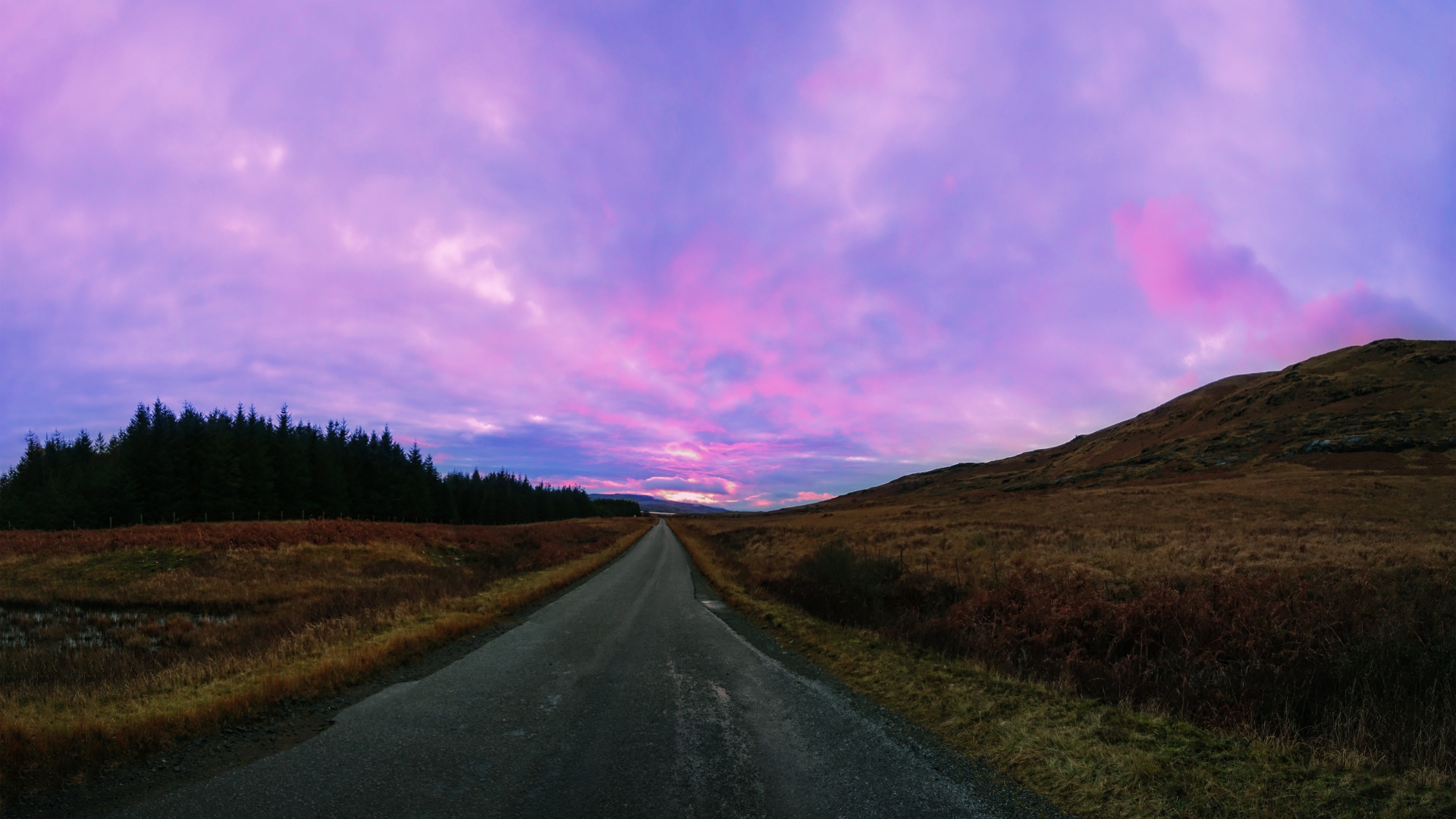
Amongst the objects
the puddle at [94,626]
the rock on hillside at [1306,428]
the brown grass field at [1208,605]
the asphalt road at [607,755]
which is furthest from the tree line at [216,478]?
the rock on hillside at [1306,428]

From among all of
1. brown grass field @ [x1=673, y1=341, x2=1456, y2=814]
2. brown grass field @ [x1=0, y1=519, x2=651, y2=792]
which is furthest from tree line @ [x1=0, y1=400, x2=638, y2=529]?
brown grass field @ [x1=673, y1=341, x2=1456, y2=814]

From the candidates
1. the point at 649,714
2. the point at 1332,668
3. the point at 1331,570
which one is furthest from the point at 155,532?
the point at 1331,570

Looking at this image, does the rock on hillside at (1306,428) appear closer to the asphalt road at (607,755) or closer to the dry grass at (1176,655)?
the dry grass at (1176,655)

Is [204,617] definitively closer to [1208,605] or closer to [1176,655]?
[1176,655]

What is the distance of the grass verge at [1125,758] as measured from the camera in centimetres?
484

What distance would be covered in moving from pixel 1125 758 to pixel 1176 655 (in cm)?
570

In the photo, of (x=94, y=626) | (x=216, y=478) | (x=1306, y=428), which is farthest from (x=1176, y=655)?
(x=1306, y=428)

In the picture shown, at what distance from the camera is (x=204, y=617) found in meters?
19.1

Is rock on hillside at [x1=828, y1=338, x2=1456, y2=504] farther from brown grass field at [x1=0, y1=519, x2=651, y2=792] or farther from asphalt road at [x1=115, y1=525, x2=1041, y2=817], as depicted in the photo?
brown grass field at [x1=0, y1=519, x2=651, y2=792]

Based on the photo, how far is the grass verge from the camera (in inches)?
191

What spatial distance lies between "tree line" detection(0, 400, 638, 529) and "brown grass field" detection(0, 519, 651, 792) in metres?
21.3

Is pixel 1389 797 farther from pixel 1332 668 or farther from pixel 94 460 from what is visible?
pixel 94 460

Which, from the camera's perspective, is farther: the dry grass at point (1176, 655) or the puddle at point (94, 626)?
the puddle at point (94, 626)

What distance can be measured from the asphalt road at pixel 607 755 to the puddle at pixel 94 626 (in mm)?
12645
